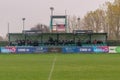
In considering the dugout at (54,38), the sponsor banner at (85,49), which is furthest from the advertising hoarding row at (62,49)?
the dugout at (54,38)

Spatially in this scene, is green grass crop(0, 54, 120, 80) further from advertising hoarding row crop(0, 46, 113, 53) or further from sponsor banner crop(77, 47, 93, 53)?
sponsor banner crop(77, 47, 93, 53)

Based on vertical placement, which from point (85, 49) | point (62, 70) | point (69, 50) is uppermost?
point (85, 49)

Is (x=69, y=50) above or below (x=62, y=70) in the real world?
above

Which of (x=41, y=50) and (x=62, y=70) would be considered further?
(x=41, y=50)

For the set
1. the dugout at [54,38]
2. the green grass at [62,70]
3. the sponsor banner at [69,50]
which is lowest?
the green grass at [62,70]

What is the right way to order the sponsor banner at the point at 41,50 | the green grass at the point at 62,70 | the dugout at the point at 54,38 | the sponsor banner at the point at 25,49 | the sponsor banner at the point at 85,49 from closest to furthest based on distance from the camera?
1. the green grass at the point at 62,70
2. the sponsor banner at the point at 25,49
3. the sponsor banner at the point at 41,50
4. the sponsor banner at the point at 85,49
5. the dugout at the point at 54,38

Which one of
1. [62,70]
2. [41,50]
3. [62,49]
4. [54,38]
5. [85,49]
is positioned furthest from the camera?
[54,38]

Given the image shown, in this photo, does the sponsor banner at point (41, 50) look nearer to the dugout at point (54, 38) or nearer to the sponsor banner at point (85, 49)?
the sponsor banner at point (85, 49)

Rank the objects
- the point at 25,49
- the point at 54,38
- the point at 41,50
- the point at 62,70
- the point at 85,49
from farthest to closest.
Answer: the point at 54,38 < the point at 85,49 < the point at 25,49 < the point at 41,50 < the point at 62,70

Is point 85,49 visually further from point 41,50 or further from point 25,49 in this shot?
point 25,49

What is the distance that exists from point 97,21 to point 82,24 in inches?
703

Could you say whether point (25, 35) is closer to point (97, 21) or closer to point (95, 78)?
point (97, 21)

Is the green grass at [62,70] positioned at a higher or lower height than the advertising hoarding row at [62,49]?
lower

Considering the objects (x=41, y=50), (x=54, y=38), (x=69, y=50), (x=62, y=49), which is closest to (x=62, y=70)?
(x=62, y=49)
